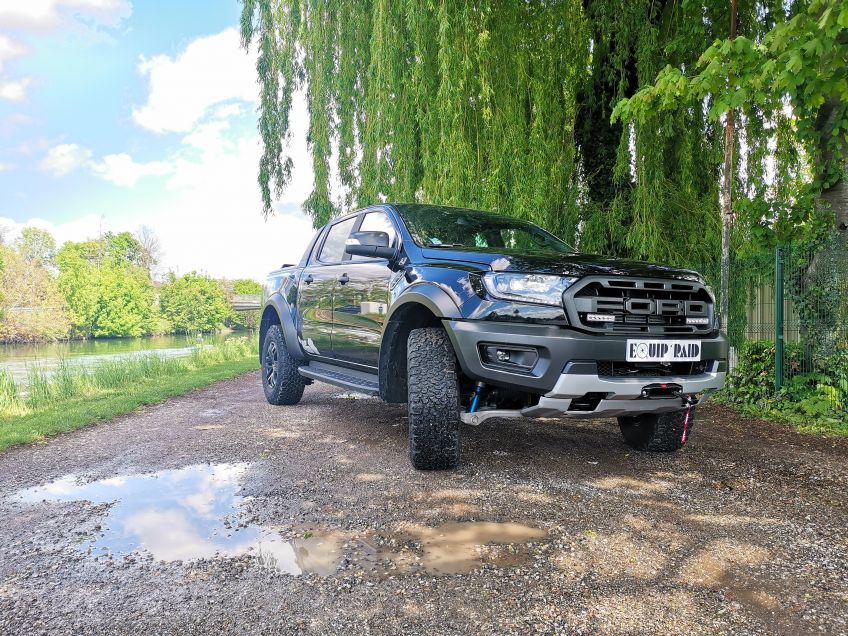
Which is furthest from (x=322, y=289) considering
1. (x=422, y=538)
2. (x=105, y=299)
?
(x=105, y=299)

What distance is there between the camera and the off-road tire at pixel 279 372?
699cm

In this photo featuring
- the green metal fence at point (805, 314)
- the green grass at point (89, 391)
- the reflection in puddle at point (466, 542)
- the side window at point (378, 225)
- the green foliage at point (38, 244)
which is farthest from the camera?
the green foliage at point (38, 244)

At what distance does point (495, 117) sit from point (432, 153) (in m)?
0.91

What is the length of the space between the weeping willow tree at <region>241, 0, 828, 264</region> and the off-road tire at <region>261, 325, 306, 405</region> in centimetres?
263

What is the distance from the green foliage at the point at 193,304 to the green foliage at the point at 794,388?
178 feet

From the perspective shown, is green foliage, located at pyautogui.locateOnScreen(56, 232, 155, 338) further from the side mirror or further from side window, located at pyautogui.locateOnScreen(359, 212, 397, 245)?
the side mirror

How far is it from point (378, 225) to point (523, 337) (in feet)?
7.03

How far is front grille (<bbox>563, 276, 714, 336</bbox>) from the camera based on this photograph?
3725mm

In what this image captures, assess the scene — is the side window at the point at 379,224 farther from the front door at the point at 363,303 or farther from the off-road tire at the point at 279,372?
the off-road tire at the point at 279,372

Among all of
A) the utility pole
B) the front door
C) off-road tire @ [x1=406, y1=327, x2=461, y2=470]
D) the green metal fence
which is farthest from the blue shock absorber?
the utility pole

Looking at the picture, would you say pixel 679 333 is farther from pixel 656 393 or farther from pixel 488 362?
pixel 488 362

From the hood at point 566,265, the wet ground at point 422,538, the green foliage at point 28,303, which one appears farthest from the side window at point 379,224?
the green foliage at point 28,303

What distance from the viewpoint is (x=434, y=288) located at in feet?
13.6

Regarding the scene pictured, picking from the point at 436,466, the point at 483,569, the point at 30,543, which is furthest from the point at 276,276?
the point at 483,569
